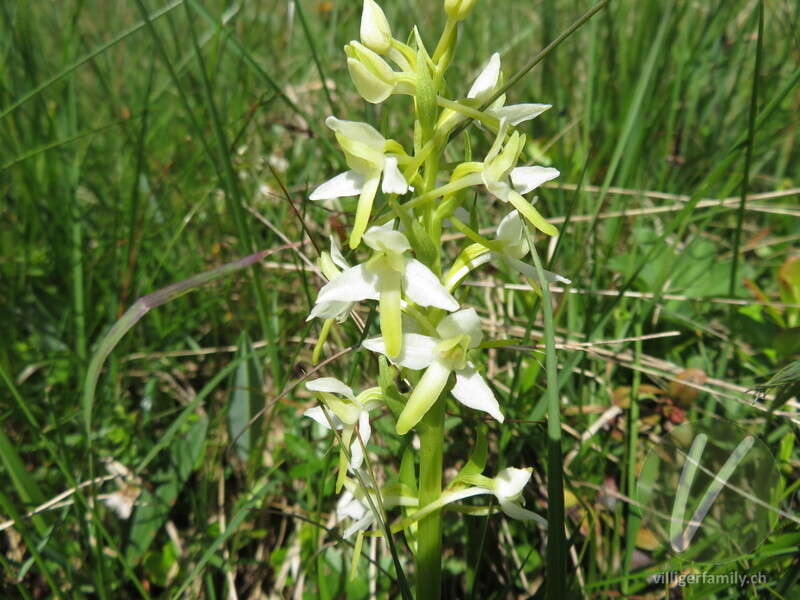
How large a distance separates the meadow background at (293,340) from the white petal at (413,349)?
216mm

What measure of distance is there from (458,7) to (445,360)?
52 cm

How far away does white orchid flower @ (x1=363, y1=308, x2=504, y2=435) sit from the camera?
0.87 meters

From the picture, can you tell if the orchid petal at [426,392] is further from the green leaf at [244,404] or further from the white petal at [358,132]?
the green leaf at [244,404]

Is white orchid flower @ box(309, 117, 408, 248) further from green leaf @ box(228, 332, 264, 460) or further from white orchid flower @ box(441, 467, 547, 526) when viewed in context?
green leaf @ box(228, 332, 264, 460)

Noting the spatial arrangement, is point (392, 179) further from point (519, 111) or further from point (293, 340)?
point (293, 340)

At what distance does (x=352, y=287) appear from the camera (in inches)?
35.5

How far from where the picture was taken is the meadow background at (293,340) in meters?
1.26

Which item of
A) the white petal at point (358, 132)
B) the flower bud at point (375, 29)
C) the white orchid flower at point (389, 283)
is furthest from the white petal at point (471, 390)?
the flower bud at point (375, 29)

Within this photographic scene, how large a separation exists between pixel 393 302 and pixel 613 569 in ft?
2.41

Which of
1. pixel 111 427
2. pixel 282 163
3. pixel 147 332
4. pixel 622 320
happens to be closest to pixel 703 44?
pixel 622 320

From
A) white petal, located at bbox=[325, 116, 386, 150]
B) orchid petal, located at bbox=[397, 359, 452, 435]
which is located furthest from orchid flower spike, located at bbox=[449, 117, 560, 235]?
orchid petal, located at bbox=[397, 359, 452, 435]

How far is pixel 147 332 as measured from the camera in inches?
69.6

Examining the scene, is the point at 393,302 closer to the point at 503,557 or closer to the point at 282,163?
the point at 503,557

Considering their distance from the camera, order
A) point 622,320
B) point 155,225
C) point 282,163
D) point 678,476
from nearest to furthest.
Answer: point 678,476, point 622,320, point 155,225, point 282,163
